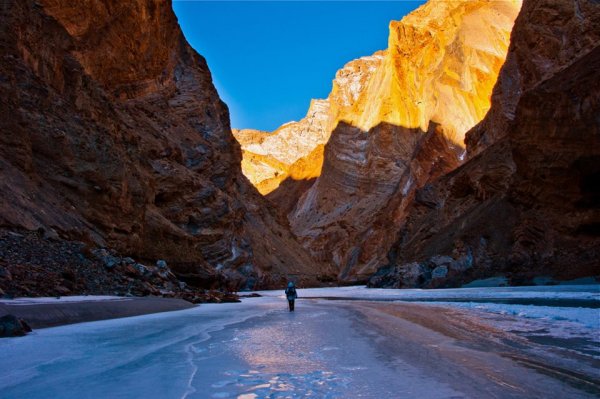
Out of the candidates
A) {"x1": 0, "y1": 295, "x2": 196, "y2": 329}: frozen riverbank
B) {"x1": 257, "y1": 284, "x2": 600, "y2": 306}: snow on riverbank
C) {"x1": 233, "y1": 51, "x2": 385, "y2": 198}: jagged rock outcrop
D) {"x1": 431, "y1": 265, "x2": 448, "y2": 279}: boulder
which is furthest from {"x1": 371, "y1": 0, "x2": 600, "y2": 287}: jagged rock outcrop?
{"x1": 233, "y1": 51, "x2": 385, "y2": 198}: jagged rock outcrop

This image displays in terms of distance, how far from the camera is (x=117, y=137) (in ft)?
90.4

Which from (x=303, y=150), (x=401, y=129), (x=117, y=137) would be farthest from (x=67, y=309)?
(x=303, y=150)

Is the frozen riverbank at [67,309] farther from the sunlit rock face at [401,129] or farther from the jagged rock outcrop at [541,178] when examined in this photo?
the sunlit rock face at [401,129]

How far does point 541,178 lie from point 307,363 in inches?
1308

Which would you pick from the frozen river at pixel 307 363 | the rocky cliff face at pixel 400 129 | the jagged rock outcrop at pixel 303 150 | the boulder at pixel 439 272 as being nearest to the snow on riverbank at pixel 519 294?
the frozen river at pixel 307 363

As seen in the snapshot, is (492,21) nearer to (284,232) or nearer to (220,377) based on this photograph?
(284,232)

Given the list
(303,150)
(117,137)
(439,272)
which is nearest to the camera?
(117,137)

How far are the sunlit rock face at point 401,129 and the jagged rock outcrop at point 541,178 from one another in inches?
1391

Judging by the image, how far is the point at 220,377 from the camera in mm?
4488

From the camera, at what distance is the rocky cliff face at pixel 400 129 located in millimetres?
83500

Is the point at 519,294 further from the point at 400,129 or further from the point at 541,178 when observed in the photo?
the point at 400,129

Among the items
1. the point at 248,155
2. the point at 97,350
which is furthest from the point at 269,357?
the point at 248,155

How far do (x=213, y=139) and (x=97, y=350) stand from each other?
5123 cm

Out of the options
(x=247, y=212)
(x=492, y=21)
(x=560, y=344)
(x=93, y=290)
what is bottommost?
(x=560, y=344)
